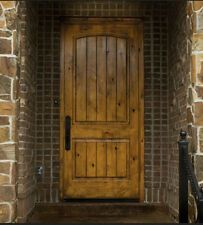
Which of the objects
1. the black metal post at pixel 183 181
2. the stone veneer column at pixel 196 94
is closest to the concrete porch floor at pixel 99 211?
the black metal post at pixel 183 181

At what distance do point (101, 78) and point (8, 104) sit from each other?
1820mm

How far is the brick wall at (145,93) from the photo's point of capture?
19.8 feet

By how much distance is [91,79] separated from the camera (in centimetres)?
609

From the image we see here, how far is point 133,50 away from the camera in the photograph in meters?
6.14

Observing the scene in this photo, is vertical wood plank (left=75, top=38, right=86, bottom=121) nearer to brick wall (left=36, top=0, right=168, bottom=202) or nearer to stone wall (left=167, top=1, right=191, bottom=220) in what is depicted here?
brick wall (left=36, top=0, right=168, bottom=202)

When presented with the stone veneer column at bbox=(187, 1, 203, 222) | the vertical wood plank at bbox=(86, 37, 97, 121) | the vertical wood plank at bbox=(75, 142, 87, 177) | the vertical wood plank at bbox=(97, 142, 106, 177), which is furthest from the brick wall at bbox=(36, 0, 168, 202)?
the stone veneer column at bbox=(187, 1, 203, 222)

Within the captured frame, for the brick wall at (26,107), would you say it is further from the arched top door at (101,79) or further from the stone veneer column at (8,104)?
the arched top door at (101,79)

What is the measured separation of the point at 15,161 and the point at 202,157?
1732 mm

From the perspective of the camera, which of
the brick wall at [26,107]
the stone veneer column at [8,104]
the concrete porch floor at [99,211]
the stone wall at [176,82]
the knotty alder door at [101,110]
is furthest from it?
the knotty alder door at [101,110]

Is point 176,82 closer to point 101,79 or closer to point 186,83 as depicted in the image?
point 186,83

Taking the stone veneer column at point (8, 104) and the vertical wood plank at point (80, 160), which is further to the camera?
the vertical wood plank at point (80, 160)

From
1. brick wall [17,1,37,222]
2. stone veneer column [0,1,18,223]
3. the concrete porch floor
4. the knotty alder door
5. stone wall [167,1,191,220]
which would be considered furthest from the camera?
the knotty alder door

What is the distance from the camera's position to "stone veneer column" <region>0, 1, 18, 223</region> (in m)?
4.48

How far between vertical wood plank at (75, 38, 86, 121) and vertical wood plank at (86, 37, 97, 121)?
0.16ft
